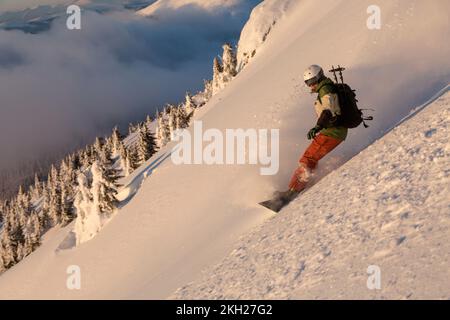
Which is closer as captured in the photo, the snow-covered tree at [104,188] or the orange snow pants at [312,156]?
the orange snow pants at [312,156]

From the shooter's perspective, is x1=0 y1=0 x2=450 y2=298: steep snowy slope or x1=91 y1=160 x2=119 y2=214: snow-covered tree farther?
x1=91 y1=160 x2=119 y2=214: snow-covered tree

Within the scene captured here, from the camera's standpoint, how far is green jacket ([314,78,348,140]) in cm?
923

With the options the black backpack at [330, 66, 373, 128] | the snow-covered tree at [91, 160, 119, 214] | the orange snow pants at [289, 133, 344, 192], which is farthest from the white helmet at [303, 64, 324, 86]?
the snow-covered tree at [91, 160, 119, 214]

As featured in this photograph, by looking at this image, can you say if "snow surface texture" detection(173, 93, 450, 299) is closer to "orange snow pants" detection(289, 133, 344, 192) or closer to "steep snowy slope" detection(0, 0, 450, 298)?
"steep snowy slope" detection(0, 0, 450, 298)

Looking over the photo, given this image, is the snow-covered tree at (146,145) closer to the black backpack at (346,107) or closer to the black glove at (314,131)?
the black glove at (314,131)

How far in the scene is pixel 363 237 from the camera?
5.96 metres

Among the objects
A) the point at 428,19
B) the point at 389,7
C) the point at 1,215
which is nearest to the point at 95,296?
the point at 428,19

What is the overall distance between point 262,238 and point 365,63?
8.80 m

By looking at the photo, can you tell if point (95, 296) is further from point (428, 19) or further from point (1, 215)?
point (1, 215)

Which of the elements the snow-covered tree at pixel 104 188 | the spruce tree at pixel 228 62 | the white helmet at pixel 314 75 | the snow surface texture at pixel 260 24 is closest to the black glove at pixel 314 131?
the white helmet at pixel 314 75

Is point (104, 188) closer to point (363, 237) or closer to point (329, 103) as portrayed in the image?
point (329, 103)

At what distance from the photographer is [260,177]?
37.8 feet

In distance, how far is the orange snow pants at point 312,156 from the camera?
970 cm

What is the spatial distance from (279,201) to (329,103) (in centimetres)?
262
